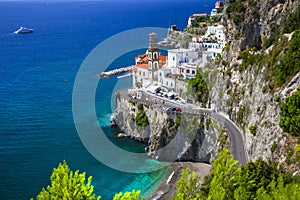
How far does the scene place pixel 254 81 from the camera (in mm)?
38469

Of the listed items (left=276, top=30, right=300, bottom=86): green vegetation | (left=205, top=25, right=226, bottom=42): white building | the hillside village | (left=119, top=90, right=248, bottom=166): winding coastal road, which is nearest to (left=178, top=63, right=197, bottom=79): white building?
the hillside village

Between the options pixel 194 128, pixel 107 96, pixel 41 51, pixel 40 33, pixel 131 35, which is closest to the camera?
pixel 194 128

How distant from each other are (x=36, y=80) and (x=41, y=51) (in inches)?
1474

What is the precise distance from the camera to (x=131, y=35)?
138 meters

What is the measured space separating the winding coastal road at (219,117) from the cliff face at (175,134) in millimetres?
1021

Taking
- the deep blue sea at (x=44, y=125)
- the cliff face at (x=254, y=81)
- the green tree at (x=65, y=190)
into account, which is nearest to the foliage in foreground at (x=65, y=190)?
the green tree at (x=65, y=190)

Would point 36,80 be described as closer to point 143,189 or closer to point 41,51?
point 41,51

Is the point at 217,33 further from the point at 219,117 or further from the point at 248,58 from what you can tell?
the point at 219,117

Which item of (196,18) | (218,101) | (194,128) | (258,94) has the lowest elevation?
(194,128)

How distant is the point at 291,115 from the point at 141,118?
91.6ft

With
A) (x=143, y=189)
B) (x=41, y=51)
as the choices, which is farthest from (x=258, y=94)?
(x=41, y=51)

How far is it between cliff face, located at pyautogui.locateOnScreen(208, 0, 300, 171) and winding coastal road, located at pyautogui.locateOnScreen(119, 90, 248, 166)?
793 mm

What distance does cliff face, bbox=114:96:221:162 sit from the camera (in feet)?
145

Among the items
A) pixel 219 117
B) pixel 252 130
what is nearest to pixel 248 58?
pixel 219 117
